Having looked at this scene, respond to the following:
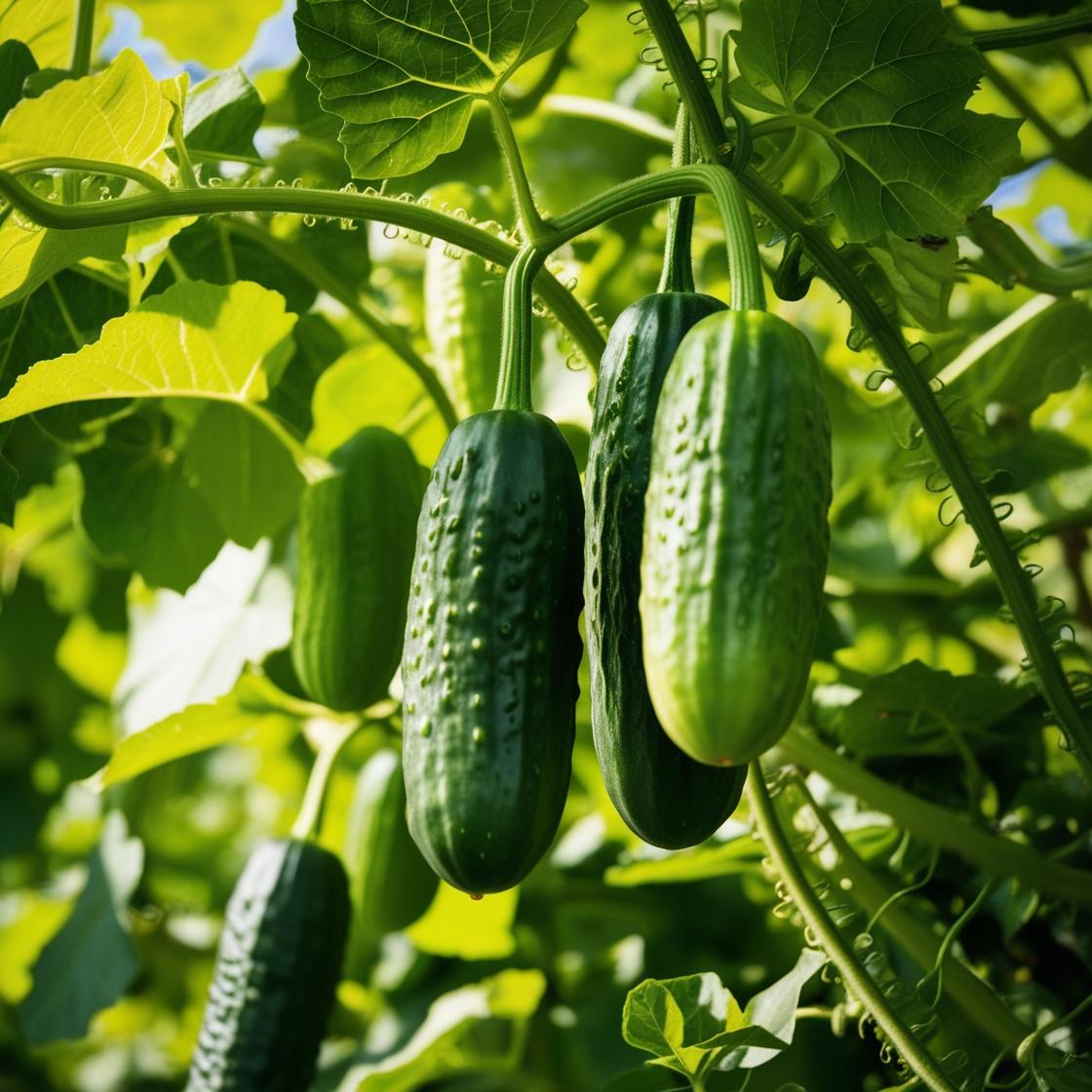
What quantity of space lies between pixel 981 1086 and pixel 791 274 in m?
0.67

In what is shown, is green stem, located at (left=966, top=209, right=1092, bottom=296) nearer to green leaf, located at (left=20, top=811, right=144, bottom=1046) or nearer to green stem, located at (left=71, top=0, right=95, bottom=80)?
green stem, located at (left=71, top=0, right=95, bottom=80)

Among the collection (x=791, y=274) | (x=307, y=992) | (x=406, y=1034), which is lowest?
(x=406, y=1034)

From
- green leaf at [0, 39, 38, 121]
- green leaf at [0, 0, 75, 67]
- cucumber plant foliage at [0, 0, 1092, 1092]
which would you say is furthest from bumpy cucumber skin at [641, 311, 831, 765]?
green leaf at [0, 0, 75, 67]

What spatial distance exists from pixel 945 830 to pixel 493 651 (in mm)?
688

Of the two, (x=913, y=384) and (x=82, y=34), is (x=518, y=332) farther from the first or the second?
(x=82, y=34)

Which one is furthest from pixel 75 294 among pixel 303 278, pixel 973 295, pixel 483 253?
pixel 973 295

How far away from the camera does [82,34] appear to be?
53.3 inches

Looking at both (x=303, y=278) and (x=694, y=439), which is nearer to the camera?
(x=694, y=439)

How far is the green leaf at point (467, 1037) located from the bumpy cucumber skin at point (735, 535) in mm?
1182

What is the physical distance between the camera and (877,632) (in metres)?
2.02

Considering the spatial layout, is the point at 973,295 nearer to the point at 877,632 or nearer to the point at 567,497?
the point at 877,632

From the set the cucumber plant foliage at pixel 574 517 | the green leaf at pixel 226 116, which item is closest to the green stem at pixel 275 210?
the cucumber plant foliage at pixel 574 517

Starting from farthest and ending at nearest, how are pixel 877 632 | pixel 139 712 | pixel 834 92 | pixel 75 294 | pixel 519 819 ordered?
pixel 877 632 → pixel 139 712 → pixel 75 294 → pixel 834 92 → pixel 519 819

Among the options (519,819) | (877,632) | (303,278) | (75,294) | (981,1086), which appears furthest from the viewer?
(877,632)
